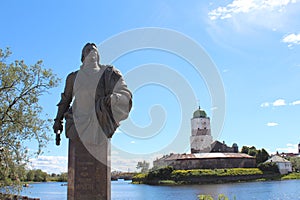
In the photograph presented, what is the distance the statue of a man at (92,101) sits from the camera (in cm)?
640

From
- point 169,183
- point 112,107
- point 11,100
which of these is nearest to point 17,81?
point 11,100

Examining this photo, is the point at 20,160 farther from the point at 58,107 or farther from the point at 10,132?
the point at 58,107

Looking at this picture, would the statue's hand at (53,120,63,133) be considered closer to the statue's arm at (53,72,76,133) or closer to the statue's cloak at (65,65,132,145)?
the statue's arm at (53,72,76,133)

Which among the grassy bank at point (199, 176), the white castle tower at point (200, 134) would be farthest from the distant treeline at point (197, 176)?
the white castle tower at point (200, 134)

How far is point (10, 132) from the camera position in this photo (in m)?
17.2

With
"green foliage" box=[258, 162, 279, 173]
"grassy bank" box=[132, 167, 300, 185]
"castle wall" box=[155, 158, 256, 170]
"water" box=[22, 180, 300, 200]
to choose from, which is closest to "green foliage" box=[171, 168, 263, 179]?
"grassy bank" box=[132, 167, 300, 185]

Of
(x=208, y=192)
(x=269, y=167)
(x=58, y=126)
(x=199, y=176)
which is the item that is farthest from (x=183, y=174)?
(x=58, y=126)

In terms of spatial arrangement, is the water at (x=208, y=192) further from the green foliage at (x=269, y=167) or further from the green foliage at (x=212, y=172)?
the green foliage at (x=269, y=167)

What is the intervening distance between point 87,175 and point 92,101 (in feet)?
4.59

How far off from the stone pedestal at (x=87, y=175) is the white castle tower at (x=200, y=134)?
106227mm

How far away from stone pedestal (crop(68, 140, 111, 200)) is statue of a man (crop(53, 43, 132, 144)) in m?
0.26

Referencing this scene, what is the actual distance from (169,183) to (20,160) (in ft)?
220

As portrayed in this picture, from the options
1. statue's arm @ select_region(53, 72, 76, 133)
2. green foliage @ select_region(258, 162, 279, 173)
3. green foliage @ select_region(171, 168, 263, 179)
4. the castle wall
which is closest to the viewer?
statue's arm @ select_region(53, 72, 76, 133)

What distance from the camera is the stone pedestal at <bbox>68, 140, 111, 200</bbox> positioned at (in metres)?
6.24
